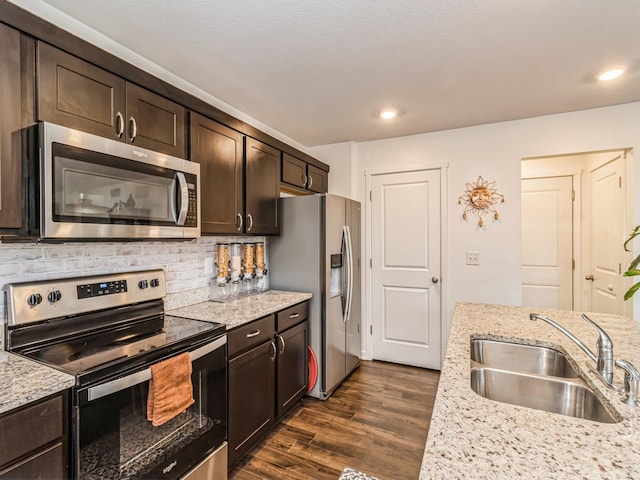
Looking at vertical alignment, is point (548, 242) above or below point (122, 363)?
above

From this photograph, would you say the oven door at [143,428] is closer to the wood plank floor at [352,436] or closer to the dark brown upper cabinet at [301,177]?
the wood plank floor at [352,436]

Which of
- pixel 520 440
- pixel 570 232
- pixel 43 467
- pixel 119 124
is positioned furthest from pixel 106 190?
A: pixel 570 232

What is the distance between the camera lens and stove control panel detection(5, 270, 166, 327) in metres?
1.39

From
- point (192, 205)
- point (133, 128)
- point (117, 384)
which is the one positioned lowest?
point (117, 384)

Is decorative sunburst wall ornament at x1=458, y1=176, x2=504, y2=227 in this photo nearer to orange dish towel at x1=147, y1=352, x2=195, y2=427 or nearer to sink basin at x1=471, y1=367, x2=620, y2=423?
sink basin at x1=471, y1=367, x2=620, y2=423

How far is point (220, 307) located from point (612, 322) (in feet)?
7.88

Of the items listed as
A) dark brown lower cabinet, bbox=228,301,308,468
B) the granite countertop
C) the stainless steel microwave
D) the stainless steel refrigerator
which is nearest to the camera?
the granite countertop

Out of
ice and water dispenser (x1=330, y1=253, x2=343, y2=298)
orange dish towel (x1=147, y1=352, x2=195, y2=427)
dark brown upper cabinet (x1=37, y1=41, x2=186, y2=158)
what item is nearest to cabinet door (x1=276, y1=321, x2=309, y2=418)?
ice and water dispenser (x1=330, y1=253, x2=343, y2=298)

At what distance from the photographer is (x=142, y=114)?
5.50 ft

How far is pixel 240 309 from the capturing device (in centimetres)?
216

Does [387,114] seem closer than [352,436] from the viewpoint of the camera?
No

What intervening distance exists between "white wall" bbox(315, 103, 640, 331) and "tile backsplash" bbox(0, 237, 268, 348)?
214 cm

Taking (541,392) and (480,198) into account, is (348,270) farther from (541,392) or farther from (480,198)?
(541,392)

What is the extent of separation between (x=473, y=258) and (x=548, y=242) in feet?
4.40
